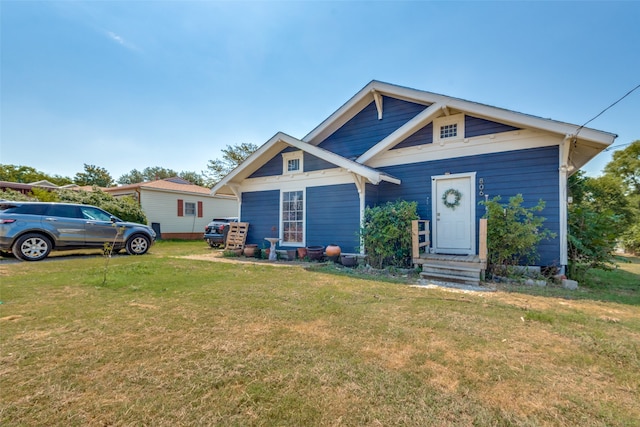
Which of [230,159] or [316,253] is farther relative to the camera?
[230,159]

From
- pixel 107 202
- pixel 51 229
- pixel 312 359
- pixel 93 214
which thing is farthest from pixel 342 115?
pixel 107 202

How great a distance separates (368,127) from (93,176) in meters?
39.5

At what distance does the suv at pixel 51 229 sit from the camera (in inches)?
267

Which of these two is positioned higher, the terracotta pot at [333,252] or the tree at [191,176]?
the tree at [191,176]

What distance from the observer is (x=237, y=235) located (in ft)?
31.9

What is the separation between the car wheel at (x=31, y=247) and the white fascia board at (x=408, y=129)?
8.59 m

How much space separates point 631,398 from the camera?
1741 mm

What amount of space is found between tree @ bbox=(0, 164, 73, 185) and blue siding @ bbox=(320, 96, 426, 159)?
3877 cm

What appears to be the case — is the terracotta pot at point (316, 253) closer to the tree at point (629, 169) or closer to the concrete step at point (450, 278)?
the concrete step at point (450, 278)

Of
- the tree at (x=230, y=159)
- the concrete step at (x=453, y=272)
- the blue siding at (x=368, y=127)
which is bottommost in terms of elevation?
the concrete step at (x=453, y=272)

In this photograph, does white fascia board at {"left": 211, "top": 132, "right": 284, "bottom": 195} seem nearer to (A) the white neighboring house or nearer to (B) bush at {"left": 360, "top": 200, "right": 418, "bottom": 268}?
(B) bush at {"left": 360, "top": 200, "right": 418, "bottom": 268}

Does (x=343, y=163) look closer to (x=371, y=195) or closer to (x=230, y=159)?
(x=371, y=195)

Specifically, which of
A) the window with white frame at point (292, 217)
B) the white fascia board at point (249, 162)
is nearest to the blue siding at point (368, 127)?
the white fascia board at point (249, 162)

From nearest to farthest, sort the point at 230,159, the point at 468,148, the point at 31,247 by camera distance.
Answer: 1. the point at 468,148
2. the point at 31,247
3. the point at 230,159
